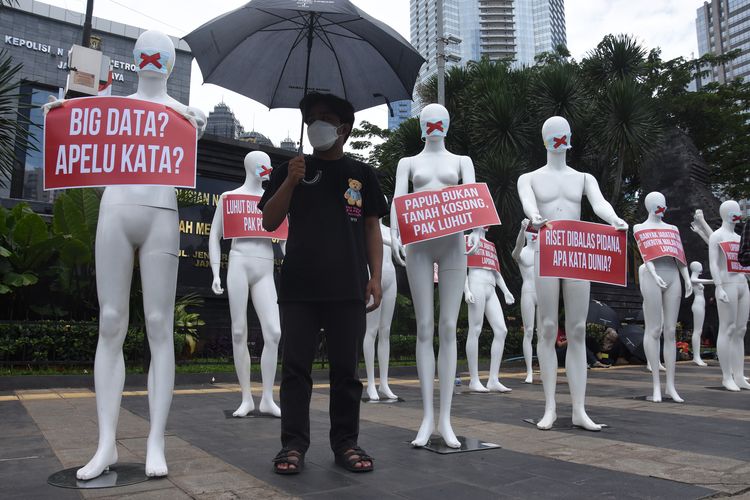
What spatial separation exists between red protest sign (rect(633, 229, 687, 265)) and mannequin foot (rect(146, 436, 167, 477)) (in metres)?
5.71

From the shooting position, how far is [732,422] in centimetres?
488

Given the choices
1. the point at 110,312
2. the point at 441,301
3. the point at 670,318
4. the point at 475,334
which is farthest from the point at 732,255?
the point at 110,312

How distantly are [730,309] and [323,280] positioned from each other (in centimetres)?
665

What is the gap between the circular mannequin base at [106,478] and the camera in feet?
8.93

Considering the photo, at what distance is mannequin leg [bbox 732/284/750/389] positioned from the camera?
7531 mm

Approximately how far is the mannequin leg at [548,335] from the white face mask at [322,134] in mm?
2426

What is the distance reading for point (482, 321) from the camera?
7977 mm

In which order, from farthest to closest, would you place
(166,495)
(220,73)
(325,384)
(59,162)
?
(325,384)
(220,73)
(59,162)
(166,495)

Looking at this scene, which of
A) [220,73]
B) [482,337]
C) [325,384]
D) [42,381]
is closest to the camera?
[220,73]

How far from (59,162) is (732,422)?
5.49m

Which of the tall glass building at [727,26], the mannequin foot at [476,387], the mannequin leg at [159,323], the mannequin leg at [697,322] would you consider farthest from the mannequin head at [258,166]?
the tall glass building at [727,26]

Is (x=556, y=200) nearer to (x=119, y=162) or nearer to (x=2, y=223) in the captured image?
(x=119, y=162)

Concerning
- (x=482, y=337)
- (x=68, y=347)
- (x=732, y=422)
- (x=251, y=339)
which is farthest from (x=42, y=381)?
(x=482, y=337)

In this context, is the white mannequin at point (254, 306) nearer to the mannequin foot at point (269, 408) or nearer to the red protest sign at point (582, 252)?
the mannequin foot at point (269, 408)
